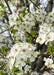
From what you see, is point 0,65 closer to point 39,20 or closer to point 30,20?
point 30,20

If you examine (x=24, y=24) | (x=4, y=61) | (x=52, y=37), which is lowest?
(x=4, y=61)

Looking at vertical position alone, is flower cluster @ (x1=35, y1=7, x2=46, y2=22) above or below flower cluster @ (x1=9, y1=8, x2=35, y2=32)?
above

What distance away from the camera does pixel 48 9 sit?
A: 2.36 m

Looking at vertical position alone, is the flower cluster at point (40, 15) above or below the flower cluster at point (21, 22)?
above

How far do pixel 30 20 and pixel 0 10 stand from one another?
0.59 meters

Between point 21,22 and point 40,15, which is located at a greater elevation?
point 40,15

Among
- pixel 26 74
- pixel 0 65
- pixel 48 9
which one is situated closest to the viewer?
pixel 0 65

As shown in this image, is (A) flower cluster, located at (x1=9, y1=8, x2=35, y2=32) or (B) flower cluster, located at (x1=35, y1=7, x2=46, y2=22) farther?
(B) flower cluster, located at (x1=35, y1=7, x2=46, y2=22)

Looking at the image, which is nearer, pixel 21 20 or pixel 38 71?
pixel 21 20

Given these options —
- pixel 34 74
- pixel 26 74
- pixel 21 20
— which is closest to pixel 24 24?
pixel 21 20

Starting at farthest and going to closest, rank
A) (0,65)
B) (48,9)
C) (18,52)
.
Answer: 1. (48,9)
2. (0,65)
3. (18,52)

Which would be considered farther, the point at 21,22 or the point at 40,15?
the point at 40,15

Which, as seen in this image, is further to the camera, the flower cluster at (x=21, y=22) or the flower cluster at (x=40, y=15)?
the flower cluster at (x=40, y=15)

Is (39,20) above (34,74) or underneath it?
above
